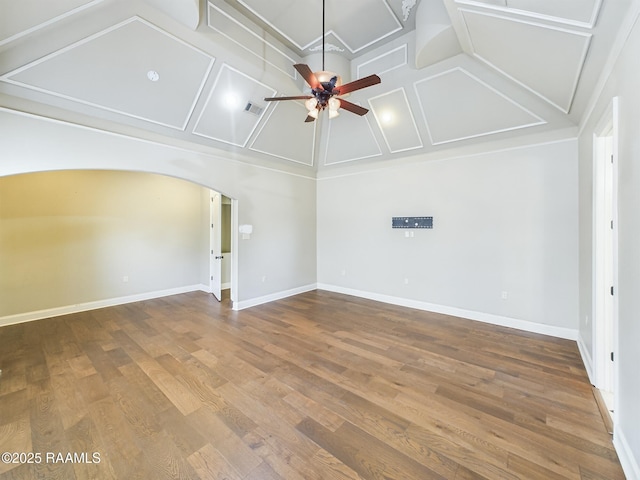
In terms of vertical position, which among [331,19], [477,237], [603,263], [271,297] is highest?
[331,19]

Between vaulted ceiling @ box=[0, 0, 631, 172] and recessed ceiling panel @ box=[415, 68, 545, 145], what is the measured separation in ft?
0.06

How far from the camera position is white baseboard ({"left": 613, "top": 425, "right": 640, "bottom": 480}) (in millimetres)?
1466

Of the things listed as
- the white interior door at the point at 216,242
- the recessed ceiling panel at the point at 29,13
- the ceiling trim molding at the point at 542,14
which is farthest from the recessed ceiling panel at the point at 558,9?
the white interior door at the point at 216,242

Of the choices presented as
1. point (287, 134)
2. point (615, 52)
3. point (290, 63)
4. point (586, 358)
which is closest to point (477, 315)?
point (586, 358)

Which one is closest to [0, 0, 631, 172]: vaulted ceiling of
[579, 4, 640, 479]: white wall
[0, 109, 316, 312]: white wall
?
[0, 109, 316, 312]: white wall

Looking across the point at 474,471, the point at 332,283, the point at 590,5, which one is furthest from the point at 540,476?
the point at 332,283

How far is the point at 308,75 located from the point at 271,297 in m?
4.19

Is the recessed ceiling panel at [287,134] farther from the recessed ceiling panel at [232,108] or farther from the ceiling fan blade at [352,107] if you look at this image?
the ceiling fan blade at [352,107]

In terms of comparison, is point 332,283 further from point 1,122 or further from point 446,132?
point 1,122

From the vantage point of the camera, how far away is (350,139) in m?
5.07

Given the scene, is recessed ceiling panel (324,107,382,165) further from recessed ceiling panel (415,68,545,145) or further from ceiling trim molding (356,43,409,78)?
recessed ceiling panel (415,68,545,145)

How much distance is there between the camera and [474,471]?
5.23 ft

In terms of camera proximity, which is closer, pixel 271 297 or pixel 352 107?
pixel 352 107

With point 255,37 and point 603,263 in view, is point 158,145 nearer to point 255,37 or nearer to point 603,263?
point 255,37
